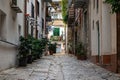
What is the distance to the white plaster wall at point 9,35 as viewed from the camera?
14839 millimetres

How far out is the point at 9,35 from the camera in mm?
16734

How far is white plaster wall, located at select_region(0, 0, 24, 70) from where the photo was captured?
14.8 meters

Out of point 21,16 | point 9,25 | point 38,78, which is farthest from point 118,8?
point 21,16

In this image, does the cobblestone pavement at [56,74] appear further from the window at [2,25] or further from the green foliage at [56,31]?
the green foliage at [56,31]

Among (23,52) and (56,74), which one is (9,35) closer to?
(23,52)

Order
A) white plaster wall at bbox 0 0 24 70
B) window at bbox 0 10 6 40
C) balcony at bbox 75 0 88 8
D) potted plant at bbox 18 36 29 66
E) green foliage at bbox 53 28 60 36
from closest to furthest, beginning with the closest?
white plaster wall at bbox 0 0 24 70 → window at bbox 0 10 6 40 → potted plant at bbox 18 36 29 66 → balcony at bbox 75 0 88 8 → green foliage at bbox 53 28 60 36

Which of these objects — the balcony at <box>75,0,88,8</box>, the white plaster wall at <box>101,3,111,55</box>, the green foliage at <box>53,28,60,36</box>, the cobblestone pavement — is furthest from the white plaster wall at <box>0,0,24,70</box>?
the green foliage at <box>53,28,60,36</box>

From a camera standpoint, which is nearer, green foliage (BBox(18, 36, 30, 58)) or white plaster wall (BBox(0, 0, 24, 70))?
white plaster wall (BBox(0, 0, 24, 70))

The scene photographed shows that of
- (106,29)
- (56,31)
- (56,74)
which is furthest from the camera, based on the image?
(56,31)

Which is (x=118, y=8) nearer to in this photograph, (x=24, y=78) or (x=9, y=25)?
(x=24, y=78)

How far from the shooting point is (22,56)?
62.8 feet

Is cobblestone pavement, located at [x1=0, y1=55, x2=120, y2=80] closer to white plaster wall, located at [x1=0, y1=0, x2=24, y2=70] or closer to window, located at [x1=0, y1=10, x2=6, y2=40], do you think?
white plaster wall, located at [x1=0, y1=0, x2=24, y2=70]

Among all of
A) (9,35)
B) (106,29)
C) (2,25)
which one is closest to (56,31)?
(106,29)

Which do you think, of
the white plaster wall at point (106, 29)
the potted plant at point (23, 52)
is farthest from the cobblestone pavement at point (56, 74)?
the potted plant at point (23, 52)
